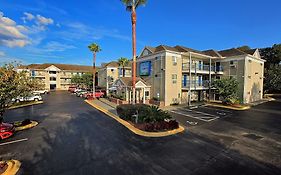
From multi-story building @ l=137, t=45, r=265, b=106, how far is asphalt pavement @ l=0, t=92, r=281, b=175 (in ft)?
46.0

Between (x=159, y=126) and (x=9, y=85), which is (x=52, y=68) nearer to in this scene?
(x=9, y=85)

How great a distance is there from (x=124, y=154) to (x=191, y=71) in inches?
912

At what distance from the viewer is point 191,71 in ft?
94.5

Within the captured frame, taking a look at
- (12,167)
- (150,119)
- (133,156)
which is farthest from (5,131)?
(150,119)

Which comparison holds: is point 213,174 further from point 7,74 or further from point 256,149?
point 7,74

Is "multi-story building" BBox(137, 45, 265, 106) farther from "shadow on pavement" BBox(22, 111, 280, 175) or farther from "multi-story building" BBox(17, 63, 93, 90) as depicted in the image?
"multi-story building" BBox(17, 63, 93, 90)

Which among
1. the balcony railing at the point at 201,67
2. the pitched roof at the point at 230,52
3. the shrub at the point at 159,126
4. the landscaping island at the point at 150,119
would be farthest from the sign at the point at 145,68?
the shrub at the point at 159,126

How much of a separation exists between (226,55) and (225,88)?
28.6ft

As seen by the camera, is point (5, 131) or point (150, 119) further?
point (150, 119)

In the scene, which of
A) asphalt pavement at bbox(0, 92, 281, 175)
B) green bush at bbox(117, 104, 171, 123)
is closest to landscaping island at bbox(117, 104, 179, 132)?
green bush at bbox(117, 104, 171, 123)

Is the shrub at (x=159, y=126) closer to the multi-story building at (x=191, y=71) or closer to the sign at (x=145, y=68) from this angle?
the multi-story building at (x=191, y=71)

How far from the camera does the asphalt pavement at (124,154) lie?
7.42 m

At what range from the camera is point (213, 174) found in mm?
7074

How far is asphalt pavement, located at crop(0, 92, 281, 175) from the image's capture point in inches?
292
